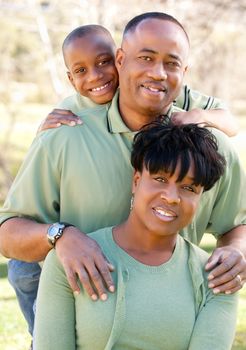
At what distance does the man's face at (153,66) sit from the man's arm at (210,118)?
0.32ft

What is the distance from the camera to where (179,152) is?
3.35 metres

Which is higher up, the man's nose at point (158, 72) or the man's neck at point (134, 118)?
the man's nose at point (158, 72)

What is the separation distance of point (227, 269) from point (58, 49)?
19.9 m

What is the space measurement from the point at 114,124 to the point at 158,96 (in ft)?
0.90

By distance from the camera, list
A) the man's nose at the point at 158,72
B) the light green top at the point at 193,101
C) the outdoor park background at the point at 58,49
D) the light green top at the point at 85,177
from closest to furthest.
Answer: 1. the man's nose at the point at 158,72
2. the light green top at the point at 85,177
3. the light green top at the point at 193,101
4. the outdoor park background at the point at 58,49

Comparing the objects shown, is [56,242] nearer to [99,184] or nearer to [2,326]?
[99,184]

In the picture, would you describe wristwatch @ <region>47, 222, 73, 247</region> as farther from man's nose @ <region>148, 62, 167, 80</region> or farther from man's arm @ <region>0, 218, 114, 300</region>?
man's nose @ <region>148, 62, 167, 80</region>

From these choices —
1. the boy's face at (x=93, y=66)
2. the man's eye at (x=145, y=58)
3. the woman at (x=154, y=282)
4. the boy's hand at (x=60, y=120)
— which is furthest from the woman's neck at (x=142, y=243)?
the boy's face at (x=93, y=66)

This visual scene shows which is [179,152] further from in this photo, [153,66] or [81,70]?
[81,70]

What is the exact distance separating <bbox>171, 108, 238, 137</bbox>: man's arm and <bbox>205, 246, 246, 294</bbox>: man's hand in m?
0.61

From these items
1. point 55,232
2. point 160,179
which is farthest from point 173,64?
point 55,232

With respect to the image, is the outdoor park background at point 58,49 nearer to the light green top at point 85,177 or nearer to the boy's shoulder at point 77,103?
the boy's shoulder at point 77,103

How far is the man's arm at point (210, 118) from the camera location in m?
3.78

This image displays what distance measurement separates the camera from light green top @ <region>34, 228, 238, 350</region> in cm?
327
